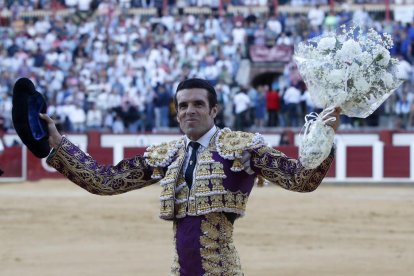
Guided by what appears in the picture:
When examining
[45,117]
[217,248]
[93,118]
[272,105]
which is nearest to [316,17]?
[272,105]

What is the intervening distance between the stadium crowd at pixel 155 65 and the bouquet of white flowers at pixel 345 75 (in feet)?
44.5

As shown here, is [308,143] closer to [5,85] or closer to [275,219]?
[275,219]

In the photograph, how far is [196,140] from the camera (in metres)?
4.59

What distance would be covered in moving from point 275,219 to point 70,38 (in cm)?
912

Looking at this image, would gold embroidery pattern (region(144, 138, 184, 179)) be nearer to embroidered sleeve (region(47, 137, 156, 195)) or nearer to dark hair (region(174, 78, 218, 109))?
embroidered sleeve (region(47, 137, 156, 195))

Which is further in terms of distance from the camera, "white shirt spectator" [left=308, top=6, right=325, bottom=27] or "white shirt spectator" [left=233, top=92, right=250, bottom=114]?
"white shirt spectator" [left=308, top=6, right=325, bottom=27]

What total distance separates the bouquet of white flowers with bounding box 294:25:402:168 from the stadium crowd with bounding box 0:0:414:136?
44.5 feet

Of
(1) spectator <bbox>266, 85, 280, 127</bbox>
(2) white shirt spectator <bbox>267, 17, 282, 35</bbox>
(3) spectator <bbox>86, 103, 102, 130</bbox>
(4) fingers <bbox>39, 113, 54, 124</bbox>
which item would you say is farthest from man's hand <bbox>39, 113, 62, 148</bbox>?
(2) white shirt spectator <bbox>267, 17, 282, 35</bbox>

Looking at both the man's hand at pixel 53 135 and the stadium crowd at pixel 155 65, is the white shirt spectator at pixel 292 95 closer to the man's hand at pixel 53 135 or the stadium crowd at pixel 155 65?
the stadium crowd at pixel 155 65

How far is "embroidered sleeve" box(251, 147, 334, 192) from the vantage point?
167 inches

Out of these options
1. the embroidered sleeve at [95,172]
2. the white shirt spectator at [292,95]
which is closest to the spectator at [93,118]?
the white shirt spectator at [292,95]

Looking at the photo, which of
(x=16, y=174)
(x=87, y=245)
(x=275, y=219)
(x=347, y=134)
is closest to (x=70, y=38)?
(x=16, y=174)

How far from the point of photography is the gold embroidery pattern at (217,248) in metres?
4.42

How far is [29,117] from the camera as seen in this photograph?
14.8 ft
